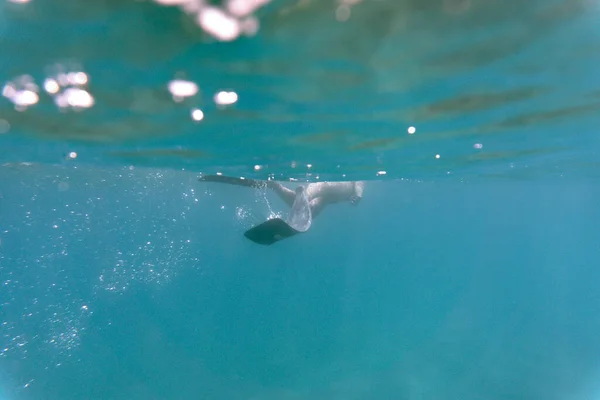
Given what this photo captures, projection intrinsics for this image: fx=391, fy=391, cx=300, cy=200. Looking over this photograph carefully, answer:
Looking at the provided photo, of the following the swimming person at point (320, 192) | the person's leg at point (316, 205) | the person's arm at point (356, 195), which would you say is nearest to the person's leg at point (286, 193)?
the swimming person at point (320, 192)

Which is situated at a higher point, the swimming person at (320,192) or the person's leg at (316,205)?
the swimming person at (320,192)

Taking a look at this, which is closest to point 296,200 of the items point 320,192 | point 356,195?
point 320,192

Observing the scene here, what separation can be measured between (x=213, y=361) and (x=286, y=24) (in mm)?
29046

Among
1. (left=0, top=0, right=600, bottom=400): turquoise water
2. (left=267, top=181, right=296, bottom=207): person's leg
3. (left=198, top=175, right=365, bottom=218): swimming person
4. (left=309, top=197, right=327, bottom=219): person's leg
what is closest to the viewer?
(left=0, top=0, right=600, bottom=400): turquoise water

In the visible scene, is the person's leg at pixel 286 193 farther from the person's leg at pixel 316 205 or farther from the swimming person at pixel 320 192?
the person's leg at pixel 316 205

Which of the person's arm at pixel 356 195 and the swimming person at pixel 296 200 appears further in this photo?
the person's arm at pixel 356 195

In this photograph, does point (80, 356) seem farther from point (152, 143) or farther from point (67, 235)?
point (152, 143)

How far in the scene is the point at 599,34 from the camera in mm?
7273

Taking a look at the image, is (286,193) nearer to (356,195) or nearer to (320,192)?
(320,192)

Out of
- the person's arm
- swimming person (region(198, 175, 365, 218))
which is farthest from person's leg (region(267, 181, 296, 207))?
the person's arm

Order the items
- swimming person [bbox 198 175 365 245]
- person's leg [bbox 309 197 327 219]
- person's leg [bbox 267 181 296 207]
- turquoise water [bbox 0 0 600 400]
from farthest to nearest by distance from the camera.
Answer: person's leg [bbox 267 181 296 207]
person's leg [bbox 309 197 327 219]
swimming person [bbox 198 175 365 245]
turquoise water [bbox 0 0 600 400]

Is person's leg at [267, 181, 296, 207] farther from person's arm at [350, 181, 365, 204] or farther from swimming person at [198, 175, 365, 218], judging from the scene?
person's arm at [350, 181, 365, 204]

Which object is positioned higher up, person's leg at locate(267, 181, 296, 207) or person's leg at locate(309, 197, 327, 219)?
person's leg at locate(267, 181, 296, 207)

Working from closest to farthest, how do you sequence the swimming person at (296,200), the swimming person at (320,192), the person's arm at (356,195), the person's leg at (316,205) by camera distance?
1. the swimming person at (296,200)
2. the person's leg at (316,205)
3. the swimming person at (320,192)
4. the person's arm at (356,195)
